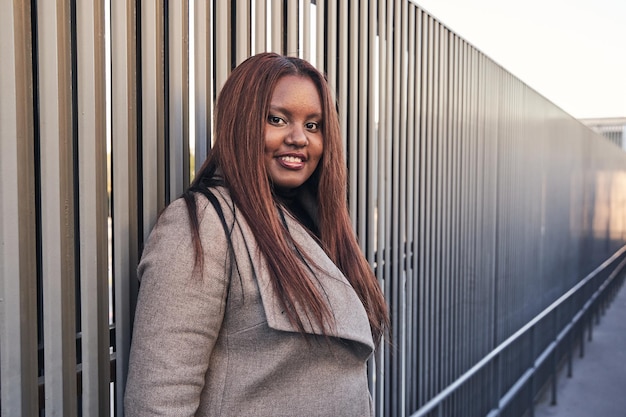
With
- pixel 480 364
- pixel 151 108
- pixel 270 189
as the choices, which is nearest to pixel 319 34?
pixel 151 108

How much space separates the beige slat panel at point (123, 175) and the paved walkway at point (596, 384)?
5685 millimetres

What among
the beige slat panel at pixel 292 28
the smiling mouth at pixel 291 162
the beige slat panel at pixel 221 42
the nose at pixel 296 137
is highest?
the beige slat panel at pixel 292 28

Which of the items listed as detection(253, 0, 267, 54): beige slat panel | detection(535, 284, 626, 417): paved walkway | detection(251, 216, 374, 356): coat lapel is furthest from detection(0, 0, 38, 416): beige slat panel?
detection(535, 284, 626, 417): paved walkway

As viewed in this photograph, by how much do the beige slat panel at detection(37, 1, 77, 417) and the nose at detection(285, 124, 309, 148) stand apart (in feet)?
1.61

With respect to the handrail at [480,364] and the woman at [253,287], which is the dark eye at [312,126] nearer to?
the woman at [253,287]

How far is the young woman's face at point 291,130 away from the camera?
5.10 feet

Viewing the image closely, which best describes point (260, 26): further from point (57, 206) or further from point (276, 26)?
point (57, 206)

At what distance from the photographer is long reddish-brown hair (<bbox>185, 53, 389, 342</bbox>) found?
1380 millimetres

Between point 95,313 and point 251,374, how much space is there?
42 centimetres

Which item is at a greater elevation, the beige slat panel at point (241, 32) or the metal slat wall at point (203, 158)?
the beige slat panel at point (241, 32)

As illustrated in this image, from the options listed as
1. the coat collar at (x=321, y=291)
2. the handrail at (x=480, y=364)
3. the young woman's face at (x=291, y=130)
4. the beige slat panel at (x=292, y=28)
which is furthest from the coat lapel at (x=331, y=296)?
the handrail at (x=480, y=364)

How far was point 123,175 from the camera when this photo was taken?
160cm

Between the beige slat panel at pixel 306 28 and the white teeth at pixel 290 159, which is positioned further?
the beige slat panel at pixel 306 28

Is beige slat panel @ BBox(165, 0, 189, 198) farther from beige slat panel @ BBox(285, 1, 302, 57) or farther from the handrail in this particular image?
the handrail
